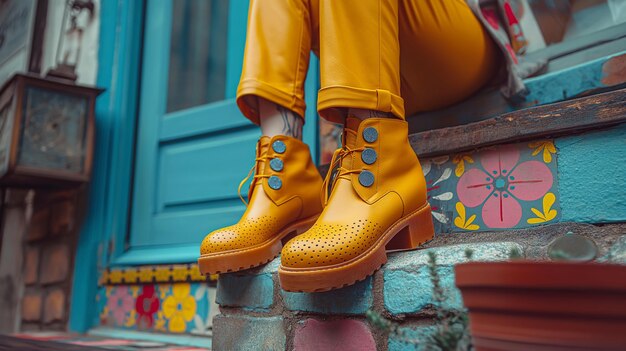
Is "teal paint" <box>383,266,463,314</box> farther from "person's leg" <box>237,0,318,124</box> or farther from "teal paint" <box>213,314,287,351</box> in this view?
"person's leg" <box>237,0,318,124</box>

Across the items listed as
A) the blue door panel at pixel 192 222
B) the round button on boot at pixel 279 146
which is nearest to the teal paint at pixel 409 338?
the round button on boot at pixel 279 146

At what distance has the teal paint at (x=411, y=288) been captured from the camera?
0.67 meters

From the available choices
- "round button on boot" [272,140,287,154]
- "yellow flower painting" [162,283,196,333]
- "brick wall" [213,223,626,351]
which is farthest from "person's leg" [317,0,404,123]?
"yellow flower painting" [162,283,196,333]

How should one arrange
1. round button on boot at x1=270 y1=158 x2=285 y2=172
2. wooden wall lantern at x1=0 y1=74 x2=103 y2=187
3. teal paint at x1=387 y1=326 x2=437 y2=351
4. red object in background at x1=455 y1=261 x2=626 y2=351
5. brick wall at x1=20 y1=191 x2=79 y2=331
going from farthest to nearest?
brick wall at x1=20 y1=191 x2=79 y2=331 → wooden wall lantern at x1=0 y1=74 x2=103 y2=187 → round button on boot at x1=270 y1=158 x2=285 y2=172 → teal paint at x1=387 y1=326 x2=437 y2=351 → red object in background at x1=455 y1=261 x2=626 y2=351

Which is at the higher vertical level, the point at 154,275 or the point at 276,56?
the point at 276,56

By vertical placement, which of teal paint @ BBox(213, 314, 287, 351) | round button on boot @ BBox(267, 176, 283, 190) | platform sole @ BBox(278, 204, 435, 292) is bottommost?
teal paint @ BBox(213, 314, 287, 351)

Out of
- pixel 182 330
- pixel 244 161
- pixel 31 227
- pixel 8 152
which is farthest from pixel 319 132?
pixel 31 227

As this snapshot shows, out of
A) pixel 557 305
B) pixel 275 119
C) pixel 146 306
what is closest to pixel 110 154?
pixel 146 306

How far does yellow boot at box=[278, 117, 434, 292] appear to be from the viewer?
2.30 feet

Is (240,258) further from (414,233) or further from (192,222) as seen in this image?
(192,222)

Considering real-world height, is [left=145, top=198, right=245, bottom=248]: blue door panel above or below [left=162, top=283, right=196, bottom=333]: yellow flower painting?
above

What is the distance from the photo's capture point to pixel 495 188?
0.89 metres

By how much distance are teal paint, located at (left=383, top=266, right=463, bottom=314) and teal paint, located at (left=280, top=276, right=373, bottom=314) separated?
0.03m

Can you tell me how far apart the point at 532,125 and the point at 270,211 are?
0.41 metres
